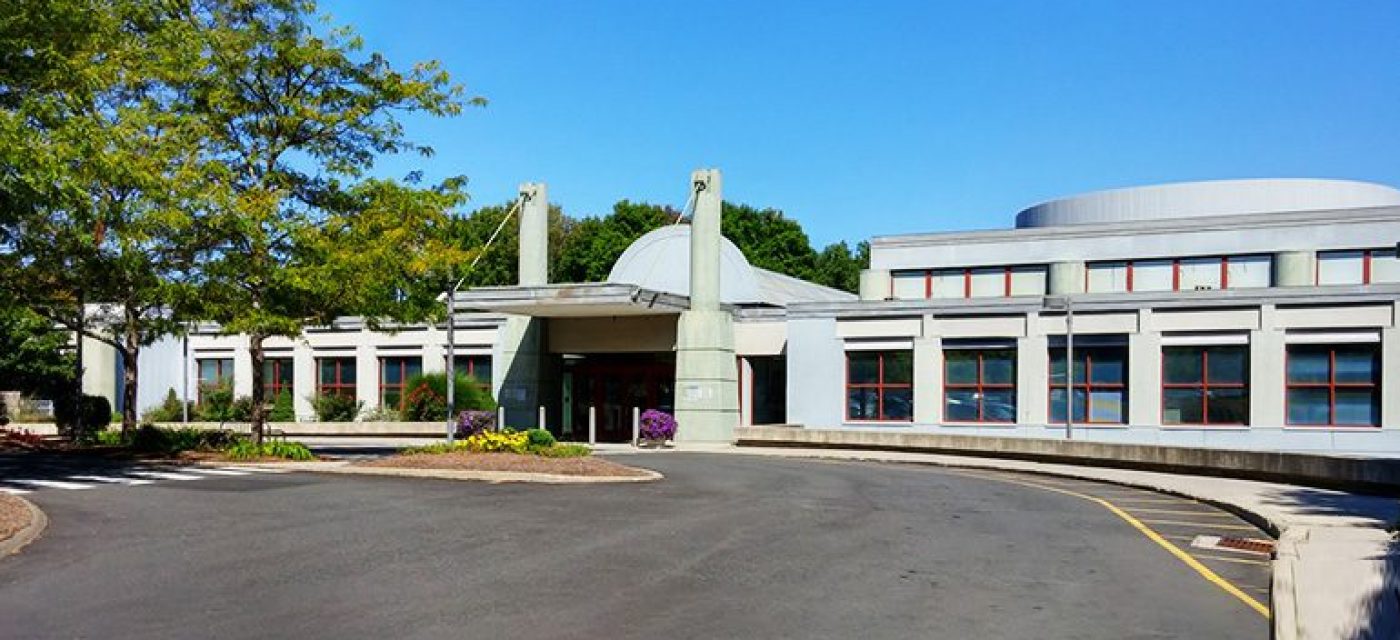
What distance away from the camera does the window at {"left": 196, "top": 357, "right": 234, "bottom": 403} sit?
51.2 m

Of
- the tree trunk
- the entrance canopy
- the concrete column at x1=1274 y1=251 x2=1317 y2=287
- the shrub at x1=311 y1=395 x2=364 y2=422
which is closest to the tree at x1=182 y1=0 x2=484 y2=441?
the tree trunk

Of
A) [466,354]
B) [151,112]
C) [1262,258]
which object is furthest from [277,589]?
[1262,258]

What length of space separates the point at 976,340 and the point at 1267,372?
8214 millimetres

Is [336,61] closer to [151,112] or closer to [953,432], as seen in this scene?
[151,112]

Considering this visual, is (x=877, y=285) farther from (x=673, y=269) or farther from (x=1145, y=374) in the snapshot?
(x=1145, y=374)

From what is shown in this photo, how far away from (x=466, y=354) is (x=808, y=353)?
14.0 m

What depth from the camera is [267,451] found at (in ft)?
88.2

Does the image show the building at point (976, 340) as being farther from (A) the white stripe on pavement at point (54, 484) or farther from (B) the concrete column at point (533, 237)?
(A) the white stripe on pavement at point (54, 484)

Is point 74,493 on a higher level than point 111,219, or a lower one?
lower

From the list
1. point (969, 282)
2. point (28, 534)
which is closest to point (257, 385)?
point (28, 534)

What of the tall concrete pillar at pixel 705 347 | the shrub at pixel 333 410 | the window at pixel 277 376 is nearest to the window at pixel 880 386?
the tall concrete pillar at pixel 705 347

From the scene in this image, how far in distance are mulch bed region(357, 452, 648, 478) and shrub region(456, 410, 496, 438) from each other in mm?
13749

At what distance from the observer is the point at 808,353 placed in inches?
1582

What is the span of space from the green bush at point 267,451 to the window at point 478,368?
62.4ft
